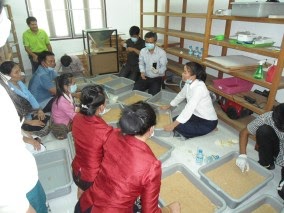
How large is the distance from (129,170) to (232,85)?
7.00 feet

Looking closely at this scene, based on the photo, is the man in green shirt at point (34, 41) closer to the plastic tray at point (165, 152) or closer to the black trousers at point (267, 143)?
the plastic tray at point (165, 152)

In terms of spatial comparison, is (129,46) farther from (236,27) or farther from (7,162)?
(7,162)

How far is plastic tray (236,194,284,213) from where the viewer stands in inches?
61.5

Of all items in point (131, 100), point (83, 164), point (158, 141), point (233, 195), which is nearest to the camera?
point (83, 164)

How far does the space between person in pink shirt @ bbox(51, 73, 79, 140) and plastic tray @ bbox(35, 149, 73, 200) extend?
1.28 feet

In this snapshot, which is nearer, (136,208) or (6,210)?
(6,210)

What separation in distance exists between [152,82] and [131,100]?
506 millimetres

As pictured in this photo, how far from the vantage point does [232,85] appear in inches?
107

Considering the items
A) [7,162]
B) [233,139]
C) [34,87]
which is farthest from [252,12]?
[34,87]

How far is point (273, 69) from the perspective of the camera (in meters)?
2.05

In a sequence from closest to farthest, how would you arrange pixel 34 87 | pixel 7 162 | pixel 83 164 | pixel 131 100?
pixel 7 162
pixel 83 164
pixel 34 87
pixel 131 100

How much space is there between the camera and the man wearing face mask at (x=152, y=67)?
3.41 m

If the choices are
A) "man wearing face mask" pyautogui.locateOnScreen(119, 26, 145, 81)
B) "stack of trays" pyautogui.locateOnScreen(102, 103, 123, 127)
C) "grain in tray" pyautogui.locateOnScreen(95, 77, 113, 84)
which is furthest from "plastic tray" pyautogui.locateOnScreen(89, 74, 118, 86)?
"stack of trays" pyautogui.locateOnScreen(102, 103, 123, 127)

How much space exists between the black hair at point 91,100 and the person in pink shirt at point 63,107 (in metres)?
0.63
